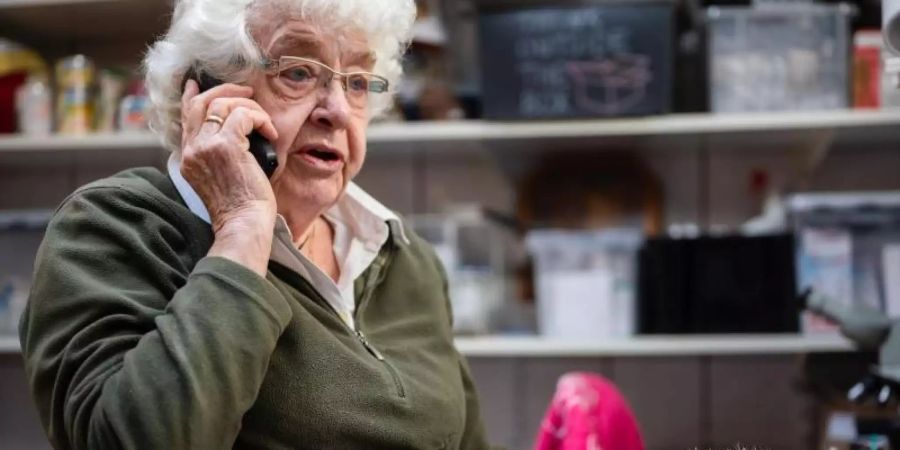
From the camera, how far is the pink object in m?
1.26

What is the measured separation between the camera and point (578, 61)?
6.69 feet

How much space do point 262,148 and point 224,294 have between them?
22 cm

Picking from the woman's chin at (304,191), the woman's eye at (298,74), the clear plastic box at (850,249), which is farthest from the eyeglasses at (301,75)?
the clear plastic box at (850,249)

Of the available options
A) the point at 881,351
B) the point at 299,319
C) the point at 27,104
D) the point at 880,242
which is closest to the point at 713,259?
the point at 880,242

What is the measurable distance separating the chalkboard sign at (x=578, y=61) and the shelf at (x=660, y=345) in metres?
0.46

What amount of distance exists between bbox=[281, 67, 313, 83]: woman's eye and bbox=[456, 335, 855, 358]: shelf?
999 millimetres

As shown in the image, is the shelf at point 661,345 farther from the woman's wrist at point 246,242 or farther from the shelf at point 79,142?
the woman's wrist at point 246,242

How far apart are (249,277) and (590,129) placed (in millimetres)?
1182

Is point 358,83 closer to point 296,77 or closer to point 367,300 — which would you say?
point 296,77

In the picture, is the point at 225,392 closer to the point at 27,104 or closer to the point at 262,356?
the point at 262,356

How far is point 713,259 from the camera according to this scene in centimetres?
206

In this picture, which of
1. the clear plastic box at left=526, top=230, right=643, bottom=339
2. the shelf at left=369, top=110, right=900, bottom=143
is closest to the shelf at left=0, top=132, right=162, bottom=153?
the shelf at left=369, top=110, right=900, bottom=143

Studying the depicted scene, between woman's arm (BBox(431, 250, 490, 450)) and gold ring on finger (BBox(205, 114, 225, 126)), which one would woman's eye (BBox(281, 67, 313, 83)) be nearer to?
gold ring on finger (BBox(205, 114, 225, 126))

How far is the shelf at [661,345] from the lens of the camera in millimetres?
2002
